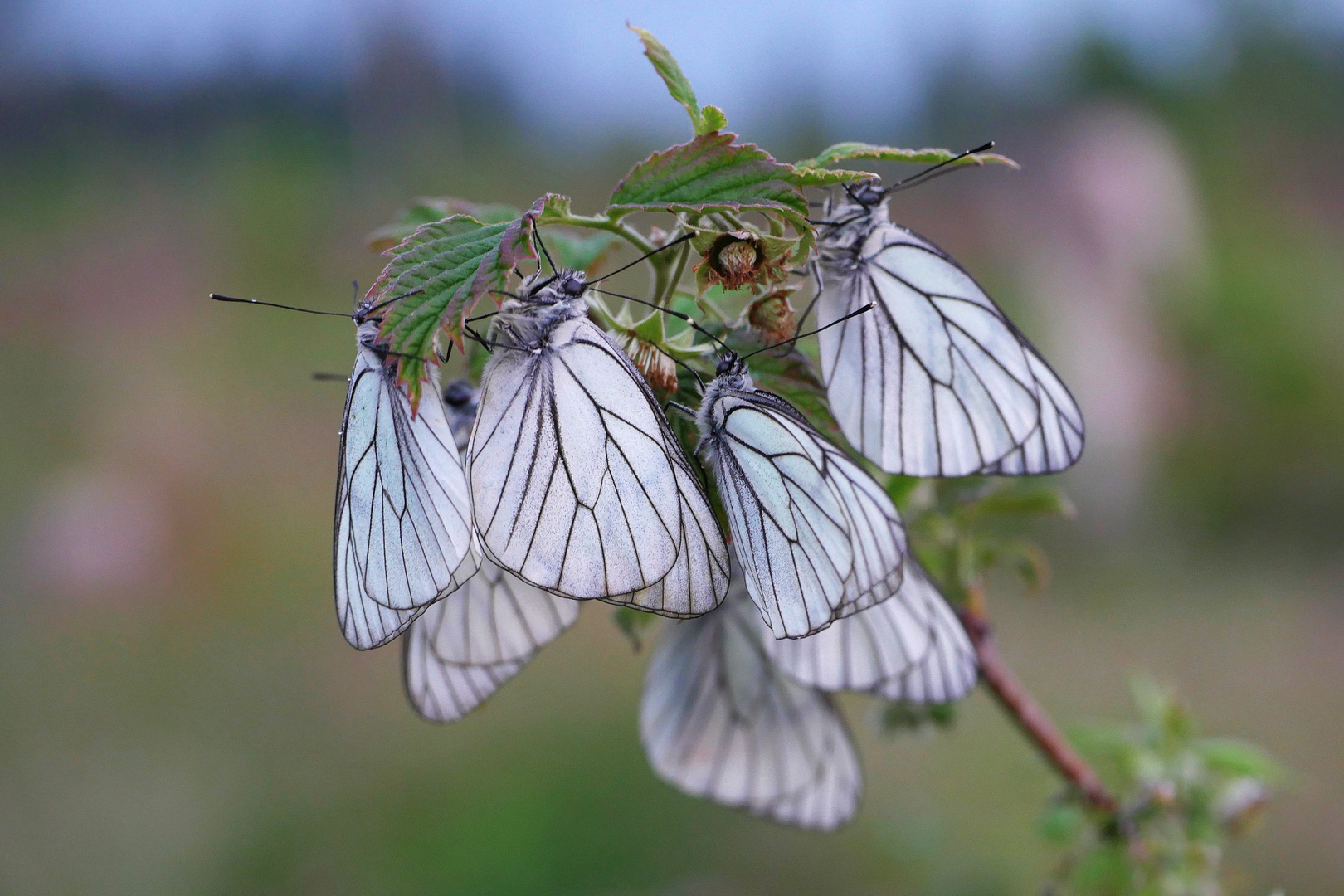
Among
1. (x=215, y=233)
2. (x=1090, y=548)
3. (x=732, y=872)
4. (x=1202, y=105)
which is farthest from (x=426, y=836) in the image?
(x=1202, y=105)

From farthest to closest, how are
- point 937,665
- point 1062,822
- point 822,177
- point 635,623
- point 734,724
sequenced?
point 734,724, point 1062,822, point 937,665, point 635,623, point 822,177

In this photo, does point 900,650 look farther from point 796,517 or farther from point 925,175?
point 925,175

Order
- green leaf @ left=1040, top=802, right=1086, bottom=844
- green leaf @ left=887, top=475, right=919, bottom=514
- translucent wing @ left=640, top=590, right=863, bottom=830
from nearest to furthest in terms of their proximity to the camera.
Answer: green leaf @ left=887, top=475, right=919, bottom=514
green leaf @ left=1040, top=802, right=1086, bottom=844
translucent wing @ left=640, top=590, right=863, bottom=830

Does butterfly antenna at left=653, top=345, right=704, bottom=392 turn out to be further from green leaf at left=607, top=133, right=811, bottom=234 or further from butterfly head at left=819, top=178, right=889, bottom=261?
butterfly head at left=819, top=178, right=889, bottom=261

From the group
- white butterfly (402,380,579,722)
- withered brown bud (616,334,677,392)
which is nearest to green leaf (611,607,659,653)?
white butterfly (402,380,579,722)

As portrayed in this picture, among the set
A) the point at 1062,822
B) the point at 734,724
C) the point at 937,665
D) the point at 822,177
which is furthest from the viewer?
the point at 734,724

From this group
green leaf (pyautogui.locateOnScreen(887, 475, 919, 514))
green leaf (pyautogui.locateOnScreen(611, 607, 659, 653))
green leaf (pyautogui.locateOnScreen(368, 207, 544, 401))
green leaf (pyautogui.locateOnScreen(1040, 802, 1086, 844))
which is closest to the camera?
green leaf (pyautogui.locateOnScreen(368, 207, 544, 401))

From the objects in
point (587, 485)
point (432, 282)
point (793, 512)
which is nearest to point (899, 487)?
point (793, 512)
